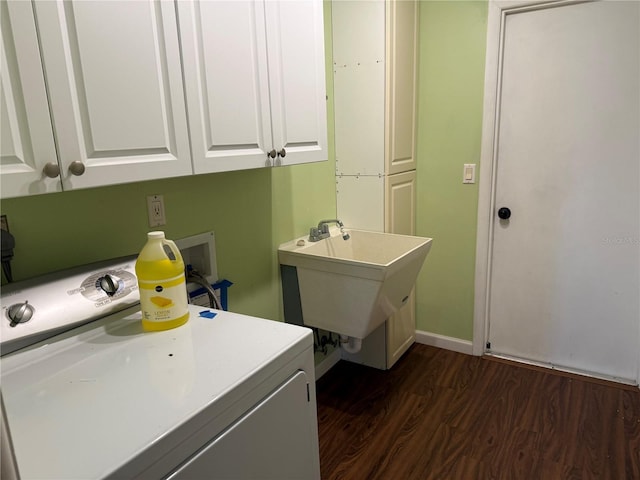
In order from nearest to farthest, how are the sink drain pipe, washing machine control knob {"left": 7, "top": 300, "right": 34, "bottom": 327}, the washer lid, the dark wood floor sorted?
the washer lid → washing machine control knob {"left": 7, "top": 300, "right": 34, "bottom": 327} → the dark wood floor → the sink drain pipe

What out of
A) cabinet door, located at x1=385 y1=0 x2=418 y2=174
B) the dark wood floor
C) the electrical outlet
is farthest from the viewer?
cabinet door, located at x1=385 y1=0 x2=418 y2=174

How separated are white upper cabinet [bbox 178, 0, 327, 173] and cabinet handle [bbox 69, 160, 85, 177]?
0.35 metres

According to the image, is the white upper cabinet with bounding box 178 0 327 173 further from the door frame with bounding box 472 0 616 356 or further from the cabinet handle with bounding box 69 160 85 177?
the door frame with bounding box 472 0 616 356

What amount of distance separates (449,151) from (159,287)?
2016 mm

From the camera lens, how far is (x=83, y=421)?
0.82 meters

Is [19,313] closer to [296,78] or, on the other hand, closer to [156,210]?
[156,210]

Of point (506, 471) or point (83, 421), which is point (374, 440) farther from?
point (83, 421)

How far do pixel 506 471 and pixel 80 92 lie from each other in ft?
6.68

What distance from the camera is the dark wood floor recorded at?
1.89 meters

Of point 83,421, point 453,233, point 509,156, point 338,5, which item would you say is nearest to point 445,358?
point 453,233

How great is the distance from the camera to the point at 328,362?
271 cm

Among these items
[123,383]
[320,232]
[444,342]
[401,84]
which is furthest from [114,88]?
[444,342]

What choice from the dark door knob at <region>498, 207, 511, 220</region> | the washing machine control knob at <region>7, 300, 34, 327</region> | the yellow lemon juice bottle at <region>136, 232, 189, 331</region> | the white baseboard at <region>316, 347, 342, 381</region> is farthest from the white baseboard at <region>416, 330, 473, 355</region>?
the washing machine control knob at <region>7, 300, 34, 327</region>

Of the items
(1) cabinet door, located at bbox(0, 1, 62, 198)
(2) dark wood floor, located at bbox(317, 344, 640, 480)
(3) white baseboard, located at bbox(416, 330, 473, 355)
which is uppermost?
(1) cabinet door, located at bbox(0, 1, 62, 198)
